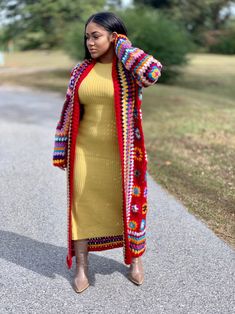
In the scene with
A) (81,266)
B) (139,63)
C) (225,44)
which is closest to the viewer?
(139,63)

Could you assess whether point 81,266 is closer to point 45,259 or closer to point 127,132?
point 45,259

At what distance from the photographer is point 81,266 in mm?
3586

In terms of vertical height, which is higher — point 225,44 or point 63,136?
point 63,136

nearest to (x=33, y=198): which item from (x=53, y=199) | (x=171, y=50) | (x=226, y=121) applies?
(x=53, y=199)

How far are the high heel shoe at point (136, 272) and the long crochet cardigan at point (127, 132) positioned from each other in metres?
0.09

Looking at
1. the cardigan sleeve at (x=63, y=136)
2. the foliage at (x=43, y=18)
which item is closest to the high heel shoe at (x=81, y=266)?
the cardigan sleeve at (x=63, y=136)

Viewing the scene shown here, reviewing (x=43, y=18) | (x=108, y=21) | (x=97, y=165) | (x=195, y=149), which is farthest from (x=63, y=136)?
(x=43, y=18)

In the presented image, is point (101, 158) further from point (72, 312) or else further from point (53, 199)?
point (53, 199)

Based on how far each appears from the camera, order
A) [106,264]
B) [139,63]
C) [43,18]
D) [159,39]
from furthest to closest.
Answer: [43,18] → [159,39] → [106,264] → [139,63]

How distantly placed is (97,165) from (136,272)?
2.66ft

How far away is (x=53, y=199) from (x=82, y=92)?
101 inches

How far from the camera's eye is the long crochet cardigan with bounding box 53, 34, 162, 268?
318cm

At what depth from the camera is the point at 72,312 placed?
322 centimetres

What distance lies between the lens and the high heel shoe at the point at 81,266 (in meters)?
3.53
